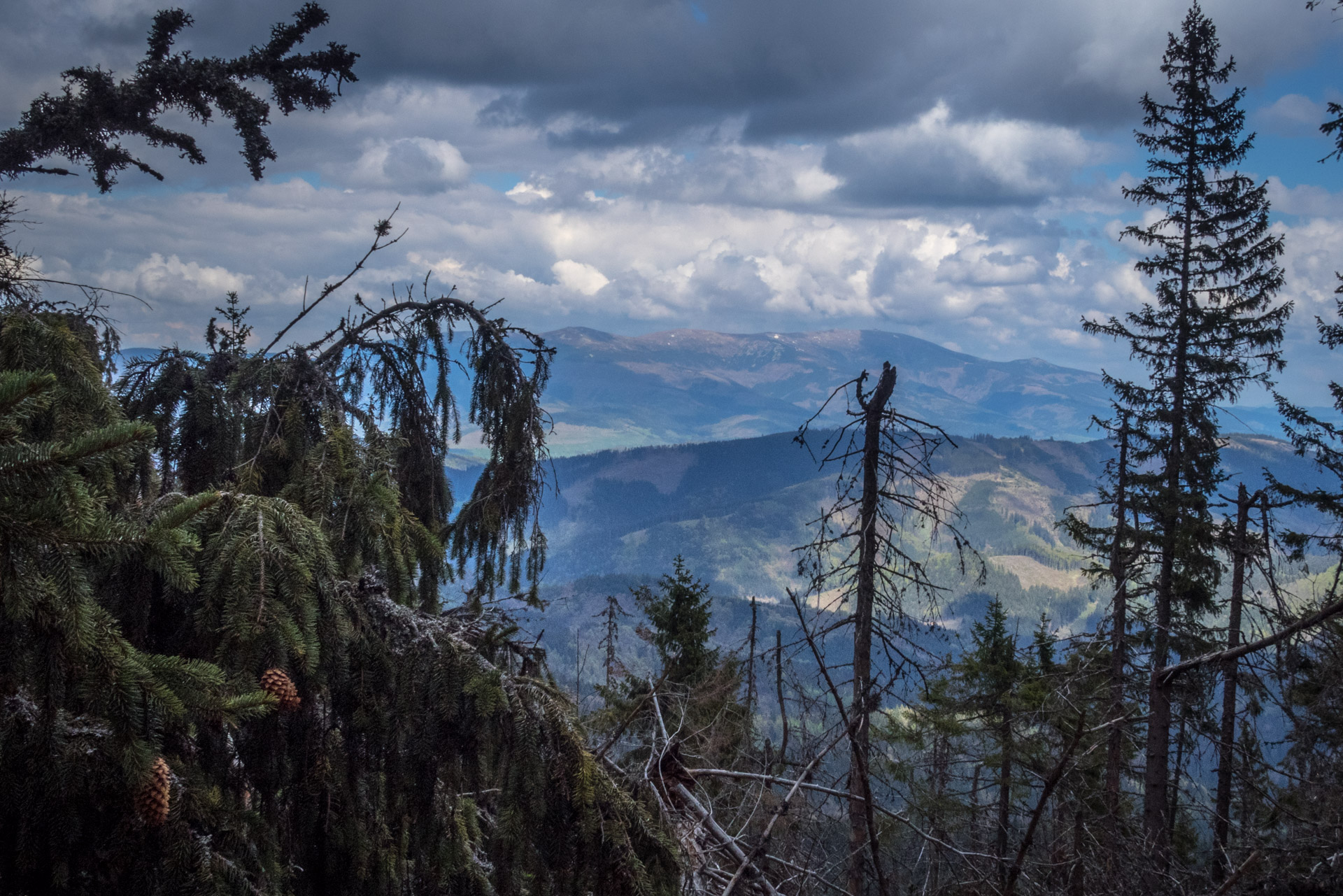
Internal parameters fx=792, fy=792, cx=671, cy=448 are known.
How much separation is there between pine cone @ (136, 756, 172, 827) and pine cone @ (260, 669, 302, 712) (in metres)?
0.32

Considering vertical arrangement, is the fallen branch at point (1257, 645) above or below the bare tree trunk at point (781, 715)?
above

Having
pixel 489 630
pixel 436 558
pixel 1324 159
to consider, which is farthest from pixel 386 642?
pixel 1324 159

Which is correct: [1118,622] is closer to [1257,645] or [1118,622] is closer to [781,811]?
[1257,645]

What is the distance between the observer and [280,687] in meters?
2.46

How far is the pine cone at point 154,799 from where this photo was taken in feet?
7.24

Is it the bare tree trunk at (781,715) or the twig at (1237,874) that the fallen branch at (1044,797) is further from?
the bare tree trunk at (781,715)

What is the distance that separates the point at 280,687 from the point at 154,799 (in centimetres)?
41

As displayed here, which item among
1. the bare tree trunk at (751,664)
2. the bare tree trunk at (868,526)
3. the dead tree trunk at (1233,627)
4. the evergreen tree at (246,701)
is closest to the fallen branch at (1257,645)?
the bare tree trunk at (751,664)

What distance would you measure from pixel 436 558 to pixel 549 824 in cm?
292

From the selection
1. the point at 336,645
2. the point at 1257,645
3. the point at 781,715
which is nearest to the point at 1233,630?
the point at 781,715

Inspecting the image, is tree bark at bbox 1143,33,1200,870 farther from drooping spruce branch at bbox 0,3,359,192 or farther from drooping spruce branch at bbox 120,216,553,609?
drooping spruce branch at bbox 0,3,359,192

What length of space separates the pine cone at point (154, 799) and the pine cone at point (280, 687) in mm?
320

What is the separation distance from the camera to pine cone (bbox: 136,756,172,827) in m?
2.21

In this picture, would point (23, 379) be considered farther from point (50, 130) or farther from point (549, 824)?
point (50, 130)
